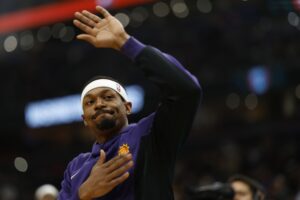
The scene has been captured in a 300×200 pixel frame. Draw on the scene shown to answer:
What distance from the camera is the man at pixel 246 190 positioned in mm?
5930

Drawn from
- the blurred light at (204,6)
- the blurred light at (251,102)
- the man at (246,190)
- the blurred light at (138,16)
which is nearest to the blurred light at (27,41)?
the blurred light at (138,16)

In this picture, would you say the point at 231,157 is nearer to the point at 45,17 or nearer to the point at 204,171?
the point at 204,171

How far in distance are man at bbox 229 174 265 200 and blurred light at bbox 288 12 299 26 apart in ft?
20.3

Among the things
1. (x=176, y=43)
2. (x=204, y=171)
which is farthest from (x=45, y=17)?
(x=204, y=171)

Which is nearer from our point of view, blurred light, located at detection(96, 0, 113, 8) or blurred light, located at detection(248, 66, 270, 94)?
blurred light, located at detection(96, 0, 113, 8)

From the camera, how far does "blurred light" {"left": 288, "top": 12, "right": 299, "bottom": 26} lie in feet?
39.3

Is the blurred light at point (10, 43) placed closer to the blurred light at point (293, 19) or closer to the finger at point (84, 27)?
the blurred light at point (293, 19)

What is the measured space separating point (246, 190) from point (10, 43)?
36.2ft

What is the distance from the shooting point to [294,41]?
13266mm

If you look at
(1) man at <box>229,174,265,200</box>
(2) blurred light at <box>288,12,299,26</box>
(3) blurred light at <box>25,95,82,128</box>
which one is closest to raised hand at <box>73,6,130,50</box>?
(1) man at <box>229,174,265,200</box>

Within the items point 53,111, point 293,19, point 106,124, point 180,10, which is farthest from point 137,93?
point 106,124

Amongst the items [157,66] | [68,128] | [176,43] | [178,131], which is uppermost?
[157,66]

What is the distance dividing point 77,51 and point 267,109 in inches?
169

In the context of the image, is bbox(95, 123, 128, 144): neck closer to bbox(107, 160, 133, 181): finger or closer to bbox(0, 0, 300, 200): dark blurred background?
bbox(107, 160, 133, 181): finger
